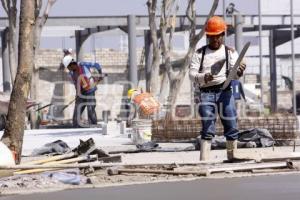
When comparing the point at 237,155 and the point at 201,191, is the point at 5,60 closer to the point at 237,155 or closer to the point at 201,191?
the point at 237,155

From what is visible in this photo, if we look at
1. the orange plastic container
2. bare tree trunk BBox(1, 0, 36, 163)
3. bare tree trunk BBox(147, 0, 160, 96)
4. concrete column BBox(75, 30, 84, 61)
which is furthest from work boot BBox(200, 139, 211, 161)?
concrete column BBox(75, 30, 84, 61)

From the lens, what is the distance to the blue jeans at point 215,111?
997 cm

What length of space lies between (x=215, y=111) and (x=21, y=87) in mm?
2520

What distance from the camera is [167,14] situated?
81.2ft

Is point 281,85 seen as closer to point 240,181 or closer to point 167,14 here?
point 167,14

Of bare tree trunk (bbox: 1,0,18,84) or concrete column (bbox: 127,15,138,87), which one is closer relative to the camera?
bare tree trunk (bbox: 1,0,18,84)

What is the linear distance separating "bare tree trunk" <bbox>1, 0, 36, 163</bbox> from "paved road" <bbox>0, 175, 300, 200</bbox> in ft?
8.42

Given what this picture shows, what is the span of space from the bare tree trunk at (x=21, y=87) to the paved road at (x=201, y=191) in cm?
257

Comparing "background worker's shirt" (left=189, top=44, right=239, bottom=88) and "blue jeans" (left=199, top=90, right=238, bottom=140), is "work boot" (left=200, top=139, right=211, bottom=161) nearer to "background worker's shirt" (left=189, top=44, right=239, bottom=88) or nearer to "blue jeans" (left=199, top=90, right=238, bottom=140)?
"blue jeans" (left=199, top=90, right=238, bottom=140)

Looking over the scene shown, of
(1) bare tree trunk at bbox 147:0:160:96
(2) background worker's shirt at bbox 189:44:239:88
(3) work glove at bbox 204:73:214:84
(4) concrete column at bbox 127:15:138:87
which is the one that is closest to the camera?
(3) work glove at bbox 204:73:214:84

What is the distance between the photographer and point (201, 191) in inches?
309

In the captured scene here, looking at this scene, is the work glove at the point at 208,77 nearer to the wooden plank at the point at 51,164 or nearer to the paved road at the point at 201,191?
the paved road at the point at 201,191

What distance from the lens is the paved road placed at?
7.50 m

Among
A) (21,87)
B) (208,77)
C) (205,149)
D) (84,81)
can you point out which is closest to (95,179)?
(205,149)
